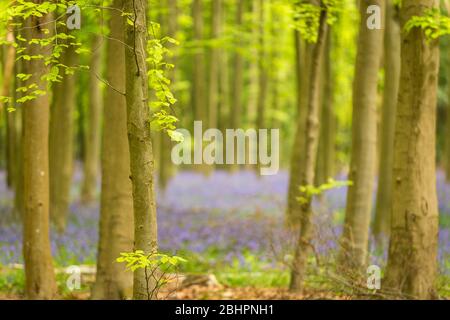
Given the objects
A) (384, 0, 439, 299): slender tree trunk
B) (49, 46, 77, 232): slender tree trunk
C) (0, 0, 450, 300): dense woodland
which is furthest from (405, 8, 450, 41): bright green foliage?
(49, 46, 77, 232): slender tree trunk

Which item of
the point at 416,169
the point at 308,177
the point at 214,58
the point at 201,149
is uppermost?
the point at 214,58

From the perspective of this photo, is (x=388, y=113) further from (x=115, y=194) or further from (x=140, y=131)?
(x=140, y=131)

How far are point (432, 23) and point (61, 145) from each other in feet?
32.3

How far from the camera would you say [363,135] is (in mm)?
9961

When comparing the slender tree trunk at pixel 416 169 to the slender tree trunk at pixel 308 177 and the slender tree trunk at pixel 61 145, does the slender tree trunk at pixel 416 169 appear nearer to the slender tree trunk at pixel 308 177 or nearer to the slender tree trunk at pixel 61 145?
the slender tree trunk at pixel 308 177

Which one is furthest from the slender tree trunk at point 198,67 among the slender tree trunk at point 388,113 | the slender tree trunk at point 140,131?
the slender tree trunk at point 140,131

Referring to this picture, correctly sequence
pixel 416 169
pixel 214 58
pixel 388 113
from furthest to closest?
pixel 214 58
pixel 388 113
pixel 416 169

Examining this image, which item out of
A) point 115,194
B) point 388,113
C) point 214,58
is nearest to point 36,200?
point 115,194

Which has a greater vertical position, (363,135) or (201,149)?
(363,135)

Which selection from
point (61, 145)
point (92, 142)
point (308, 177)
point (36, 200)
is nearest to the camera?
point (36, 200)

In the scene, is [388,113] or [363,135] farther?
[388,113]

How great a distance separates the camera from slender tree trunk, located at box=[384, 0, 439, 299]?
7934 millimetres
